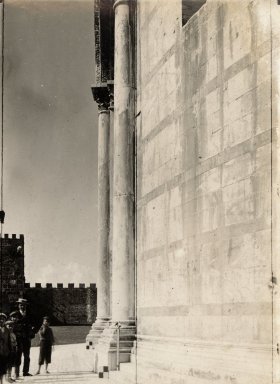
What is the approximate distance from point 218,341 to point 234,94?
313 centimetres

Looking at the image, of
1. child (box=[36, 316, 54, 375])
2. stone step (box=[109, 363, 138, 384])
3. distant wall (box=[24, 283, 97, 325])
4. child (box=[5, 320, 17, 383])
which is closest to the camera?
stone step (box=[109, 363, 138, 384])

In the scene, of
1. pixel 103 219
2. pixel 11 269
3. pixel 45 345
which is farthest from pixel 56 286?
pixel 45 345

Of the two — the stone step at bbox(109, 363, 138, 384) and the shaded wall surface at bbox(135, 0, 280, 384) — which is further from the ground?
the shaded wall surface at bbox(135, 0, 280, 384)

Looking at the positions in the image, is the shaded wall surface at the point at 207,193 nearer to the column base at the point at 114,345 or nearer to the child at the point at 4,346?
the column base at the point at 114,345

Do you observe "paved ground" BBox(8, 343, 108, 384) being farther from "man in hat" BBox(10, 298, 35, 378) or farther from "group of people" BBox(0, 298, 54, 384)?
"man in hat" BBox(10, 298, 35, 378)

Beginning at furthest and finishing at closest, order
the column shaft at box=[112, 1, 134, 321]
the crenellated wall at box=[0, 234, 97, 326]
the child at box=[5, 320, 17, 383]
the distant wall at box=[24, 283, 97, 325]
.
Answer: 1. the distant wall at box=[24, 283, 97, 325]
2. the crenellated wall at box=[0, 234, 97, 326]
3. the column shaft at box=[112, 1, 134, 321]
4. the child at box=[5, 320, 17, 383]

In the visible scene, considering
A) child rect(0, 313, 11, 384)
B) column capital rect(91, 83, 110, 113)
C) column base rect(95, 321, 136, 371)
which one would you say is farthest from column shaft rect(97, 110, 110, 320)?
child rect(0, 313, 11, 384)

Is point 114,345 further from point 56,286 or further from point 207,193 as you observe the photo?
point 56,286

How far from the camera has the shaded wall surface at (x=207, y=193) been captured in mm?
7430

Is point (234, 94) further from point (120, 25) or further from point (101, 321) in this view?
point (101, 321)

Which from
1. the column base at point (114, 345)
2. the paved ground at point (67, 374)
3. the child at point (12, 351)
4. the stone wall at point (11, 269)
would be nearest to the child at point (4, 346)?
the child at point (12, 351)

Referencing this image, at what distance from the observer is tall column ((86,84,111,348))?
18812mm

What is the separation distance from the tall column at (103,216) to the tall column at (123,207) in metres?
6.04

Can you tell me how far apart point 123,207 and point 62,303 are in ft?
127
